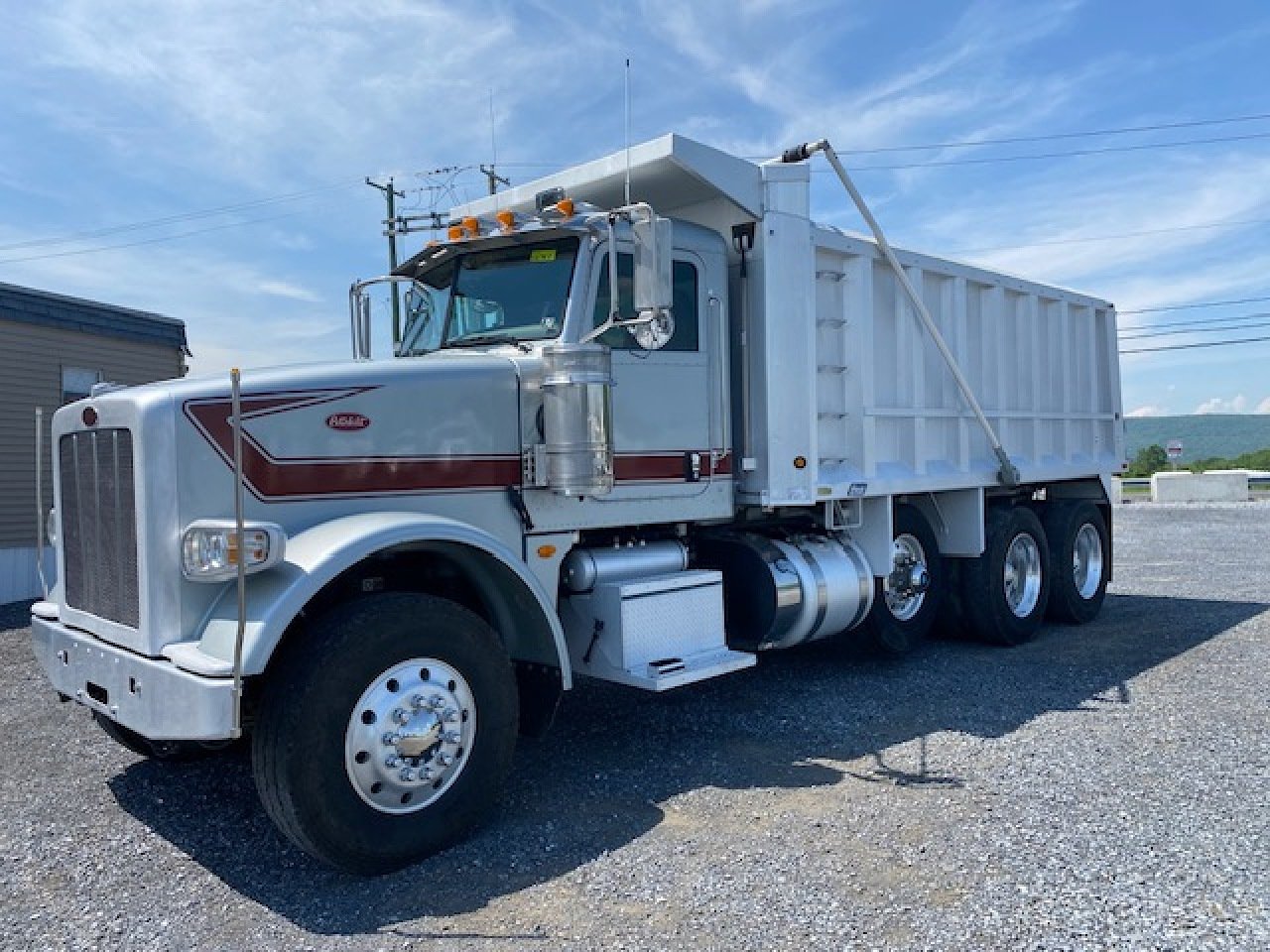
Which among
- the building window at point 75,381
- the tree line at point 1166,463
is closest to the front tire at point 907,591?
the building window at point 75,381

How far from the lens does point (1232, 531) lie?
63.5 feet

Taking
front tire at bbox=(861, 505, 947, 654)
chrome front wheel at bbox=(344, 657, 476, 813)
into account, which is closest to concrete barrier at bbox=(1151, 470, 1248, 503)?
front tire at bbox=(861, 505, 947, 654)

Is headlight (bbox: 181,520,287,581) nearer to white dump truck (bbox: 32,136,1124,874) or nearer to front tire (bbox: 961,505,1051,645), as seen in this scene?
white dump truck (bbox: 32,136,1124,874)

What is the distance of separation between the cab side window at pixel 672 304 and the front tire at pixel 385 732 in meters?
1.84

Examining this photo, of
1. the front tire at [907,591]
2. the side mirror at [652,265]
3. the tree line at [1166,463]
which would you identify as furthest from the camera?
the tree line at [1166,463]

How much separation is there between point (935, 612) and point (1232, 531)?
1394cm

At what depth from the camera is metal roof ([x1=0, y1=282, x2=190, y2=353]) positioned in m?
13.1

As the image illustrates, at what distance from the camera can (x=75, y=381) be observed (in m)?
14.0

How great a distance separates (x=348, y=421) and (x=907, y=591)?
16.3 ft

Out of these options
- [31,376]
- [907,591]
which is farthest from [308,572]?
[31,376]

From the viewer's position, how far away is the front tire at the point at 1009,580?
841 cm

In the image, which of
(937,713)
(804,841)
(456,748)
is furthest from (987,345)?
(456,748)

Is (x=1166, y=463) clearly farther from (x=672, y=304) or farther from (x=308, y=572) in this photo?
(x=308, y=572)

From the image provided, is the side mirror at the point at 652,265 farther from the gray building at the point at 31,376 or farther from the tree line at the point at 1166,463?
the tree line at the point at 1166,463
